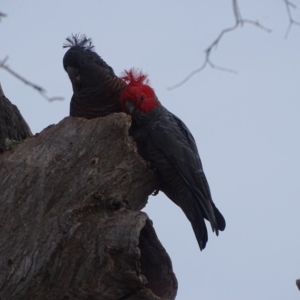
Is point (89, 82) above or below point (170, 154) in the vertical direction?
above

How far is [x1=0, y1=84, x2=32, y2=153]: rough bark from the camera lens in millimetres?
4621

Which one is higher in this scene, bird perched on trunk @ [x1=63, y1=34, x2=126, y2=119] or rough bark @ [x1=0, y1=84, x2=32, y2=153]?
bird perched on trunk @ [x1=63, y1=34, x2=126, y2=119]

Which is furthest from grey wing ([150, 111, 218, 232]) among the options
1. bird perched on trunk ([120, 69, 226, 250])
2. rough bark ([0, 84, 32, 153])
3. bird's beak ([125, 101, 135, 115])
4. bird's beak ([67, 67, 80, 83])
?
rough bark ([0, 84, 32, 153])

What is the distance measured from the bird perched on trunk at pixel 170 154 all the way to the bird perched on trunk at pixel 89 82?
0.23 m

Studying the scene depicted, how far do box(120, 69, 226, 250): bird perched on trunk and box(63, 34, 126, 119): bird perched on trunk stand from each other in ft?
0.74

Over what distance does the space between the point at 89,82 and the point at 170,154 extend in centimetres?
97

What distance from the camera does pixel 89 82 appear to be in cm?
518

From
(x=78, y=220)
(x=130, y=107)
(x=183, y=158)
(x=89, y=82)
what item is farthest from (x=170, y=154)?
(x=78, y=220)

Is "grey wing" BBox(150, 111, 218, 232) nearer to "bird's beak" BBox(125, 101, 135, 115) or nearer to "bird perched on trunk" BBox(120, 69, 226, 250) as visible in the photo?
"bird perched on trunk" BBox(120, 69, 226, 250)

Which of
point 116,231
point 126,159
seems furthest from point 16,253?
point 126,159

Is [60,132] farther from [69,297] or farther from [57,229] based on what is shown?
[69,297]

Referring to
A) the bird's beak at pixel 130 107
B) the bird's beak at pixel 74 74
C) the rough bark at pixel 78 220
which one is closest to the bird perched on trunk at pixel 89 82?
the bird's beak at pixel 74 74

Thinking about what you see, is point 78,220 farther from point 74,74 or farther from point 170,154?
point 74,74

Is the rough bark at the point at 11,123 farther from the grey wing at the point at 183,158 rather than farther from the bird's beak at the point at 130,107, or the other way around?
the grey wing at the point at 183,158
